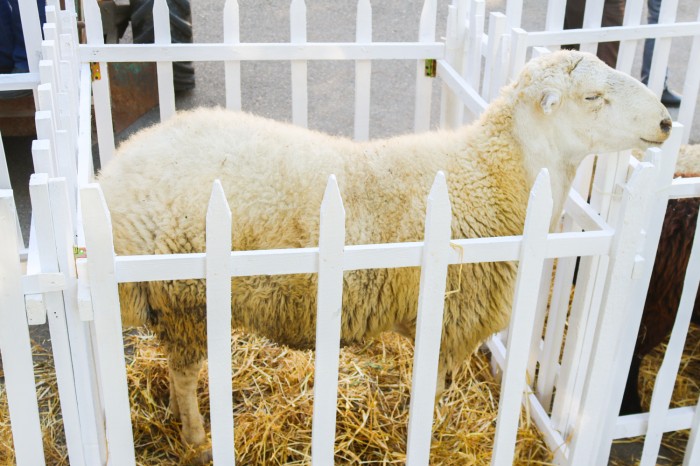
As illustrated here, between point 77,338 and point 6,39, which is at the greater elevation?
point 6,39

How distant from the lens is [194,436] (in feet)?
10.5

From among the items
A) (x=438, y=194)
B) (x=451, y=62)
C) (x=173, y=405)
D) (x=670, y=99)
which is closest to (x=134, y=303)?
(x=173, y=405)

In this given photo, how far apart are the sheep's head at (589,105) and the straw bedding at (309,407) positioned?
1.24 m

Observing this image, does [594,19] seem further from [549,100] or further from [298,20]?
[549,100]

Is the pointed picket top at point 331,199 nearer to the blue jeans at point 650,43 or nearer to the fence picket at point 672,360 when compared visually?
the fence picket at point 672,360

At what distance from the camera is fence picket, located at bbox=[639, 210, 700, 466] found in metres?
2.71

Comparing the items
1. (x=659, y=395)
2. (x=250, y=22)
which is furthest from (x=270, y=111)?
(x=659, y=395)

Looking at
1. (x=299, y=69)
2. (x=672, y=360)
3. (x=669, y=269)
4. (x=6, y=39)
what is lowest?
(x=672, y=360)

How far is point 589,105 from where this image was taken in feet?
9.39

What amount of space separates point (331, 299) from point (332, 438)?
1.58 feet

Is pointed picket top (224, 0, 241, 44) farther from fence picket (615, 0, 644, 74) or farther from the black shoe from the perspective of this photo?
the black shoe

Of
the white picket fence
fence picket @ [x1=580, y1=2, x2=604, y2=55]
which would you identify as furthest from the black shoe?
the white picket fence

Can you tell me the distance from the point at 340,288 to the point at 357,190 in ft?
2.57

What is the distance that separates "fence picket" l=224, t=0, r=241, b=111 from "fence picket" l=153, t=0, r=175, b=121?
0.28 metres
